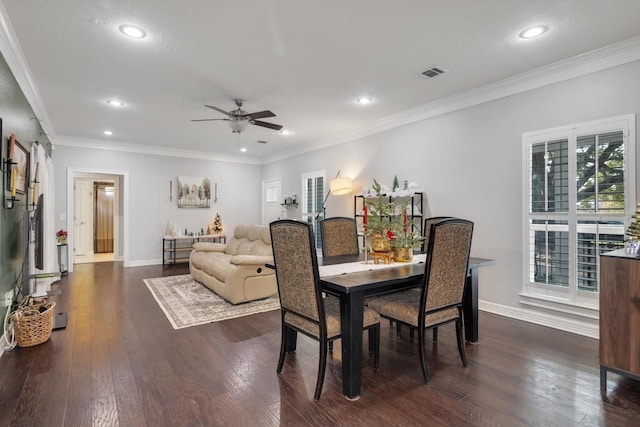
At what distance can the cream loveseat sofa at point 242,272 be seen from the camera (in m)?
4.20

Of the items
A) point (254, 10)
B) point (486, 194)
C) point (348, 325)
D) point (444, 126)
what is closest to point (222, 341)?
point (348, 325)

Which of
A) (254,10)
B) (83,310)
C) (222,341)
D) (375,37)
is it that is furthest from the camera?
(83,310)

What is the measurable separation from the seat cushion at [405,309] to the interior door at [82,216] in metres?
9.18

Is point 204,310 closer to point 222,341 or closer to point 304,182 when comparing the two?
point 222,341

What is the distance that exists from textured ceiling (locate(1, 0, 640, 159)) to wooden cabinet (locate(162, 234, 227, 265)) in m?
3.43

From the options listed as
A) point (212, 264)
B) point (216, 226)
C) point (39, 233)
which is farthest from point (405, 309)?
point (216, 226)

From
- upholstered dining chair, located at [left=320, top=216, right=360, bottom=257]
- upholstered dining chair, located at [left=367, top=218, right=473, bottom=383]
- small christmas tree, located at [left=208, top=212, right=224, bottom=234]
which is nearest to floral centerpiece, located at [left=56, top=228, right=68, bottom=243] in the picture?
small christmas tree, located at [left=208, top=212, right=224, bottom=234]

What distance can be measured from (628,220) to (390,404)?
270cm

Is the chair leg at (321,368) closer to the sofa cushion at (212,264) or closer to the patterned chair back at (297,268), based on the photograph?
the patterned chair back at (297,268)

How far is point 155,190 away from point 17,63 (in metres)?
4.55

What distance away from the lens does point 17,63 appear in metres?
3.20

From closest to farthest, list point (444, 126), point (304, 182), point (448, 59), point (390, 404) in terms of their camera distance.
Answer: point (390, 404), point (448, 59), point (444, 126), point (304, 182)

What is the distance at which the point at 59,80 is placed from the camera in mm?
3752

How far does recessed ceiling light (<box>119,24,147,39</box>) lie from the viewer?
2672 mm
